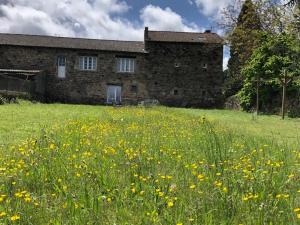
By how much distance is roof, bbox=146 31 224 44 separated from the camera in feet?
141

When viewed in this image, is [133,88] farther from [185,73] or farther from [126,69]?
[185,73]

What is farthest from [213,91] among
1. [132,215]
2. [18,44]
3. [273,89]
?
[132,215]

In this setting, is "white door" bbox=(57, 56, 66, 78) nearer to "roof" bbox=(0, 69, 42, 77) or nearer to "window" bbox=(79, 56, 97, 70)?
"window" bbox=(79, 56, 97, 70)

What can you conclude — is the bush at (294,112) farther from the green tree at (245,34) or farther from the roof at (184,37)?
the roof at (184,37)

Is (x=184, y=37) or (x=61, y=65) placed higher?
(x=184, y=37)

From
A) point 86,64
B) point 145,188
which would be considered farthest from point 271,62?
point 145,188

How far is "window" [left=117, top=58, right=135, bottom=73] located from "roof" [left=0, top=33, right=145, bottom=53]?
3.82 feet

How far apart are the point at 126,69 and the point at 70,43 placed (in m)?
6.84

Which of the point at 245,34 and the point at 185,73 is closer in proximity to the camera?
the point at 245,34

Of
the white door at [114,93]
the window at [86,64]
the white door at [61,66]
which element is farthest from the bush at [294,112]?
the white door at [61,66]

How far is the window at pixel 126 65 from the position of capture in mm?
42625

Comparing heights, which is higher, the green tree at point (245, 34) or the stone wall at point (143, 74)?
the green tree at point (245, 34)

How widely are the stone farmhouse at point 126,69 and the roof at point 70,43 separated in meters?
0.10

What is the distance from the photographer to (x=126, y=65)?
140 ft
